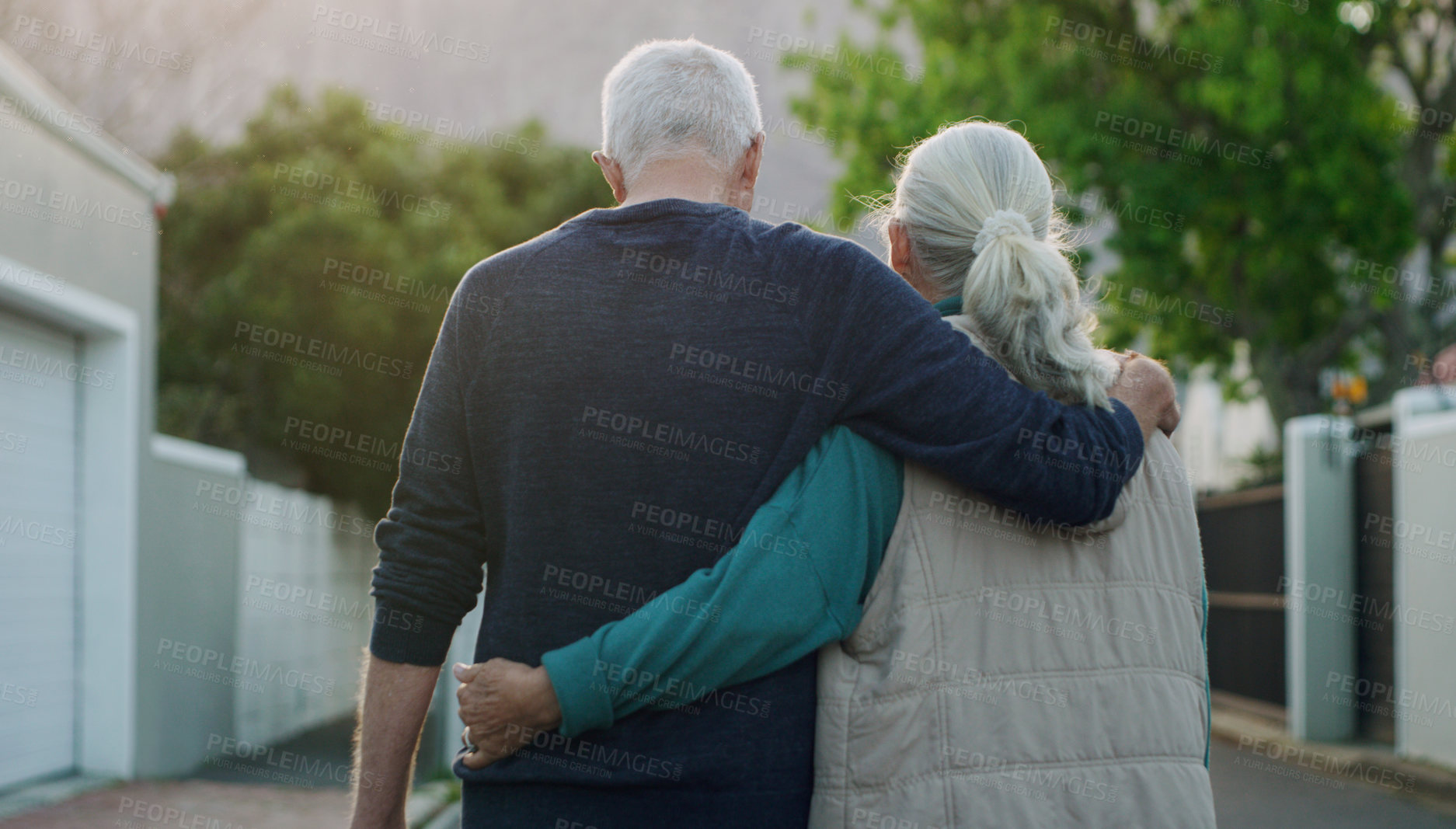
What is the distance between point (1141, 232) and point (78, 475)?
420 inches

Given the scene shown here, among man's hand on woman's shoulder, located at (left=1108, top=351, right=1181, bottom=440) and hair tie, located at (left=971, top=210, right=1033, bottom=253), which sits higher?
hair tie, located at (left=971, top=210, right=1033, bottom=253)

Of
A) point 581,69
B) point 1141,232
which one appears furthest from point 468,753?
point 581,69

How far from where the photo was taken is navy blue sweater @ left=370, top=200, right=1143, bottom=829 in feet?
5.39

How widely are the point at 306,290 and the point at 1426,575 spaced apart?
12193 mm

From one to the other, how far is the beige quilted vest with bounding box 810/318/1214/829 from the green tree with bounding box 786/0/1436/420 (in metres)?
11.4

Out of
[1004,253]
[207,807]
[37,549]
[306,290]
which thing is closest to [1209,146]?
[306,290]

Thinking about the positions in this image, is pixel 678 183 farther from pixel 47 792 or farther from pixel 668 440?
pixel 47 792

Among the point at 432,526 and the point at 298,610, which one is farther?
the point at 298,610

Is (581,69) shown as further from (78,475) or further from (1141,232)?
(78,475)

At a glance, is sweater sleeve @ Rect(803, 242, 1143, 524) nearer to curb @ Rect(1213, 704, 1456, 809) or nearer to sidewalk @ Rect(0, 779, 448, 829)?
sidewalk @ Rect(0, 779, 448, 829)

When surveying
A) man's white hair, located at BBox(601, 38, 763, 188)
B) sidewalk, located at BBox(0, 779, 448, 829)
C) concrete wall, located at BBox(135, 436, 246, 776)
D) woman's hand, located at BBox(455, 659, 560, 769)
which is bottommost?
sidewalk, located at BBox(0, 779, 448, 829)

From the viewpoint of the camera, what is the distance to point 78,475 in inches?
311

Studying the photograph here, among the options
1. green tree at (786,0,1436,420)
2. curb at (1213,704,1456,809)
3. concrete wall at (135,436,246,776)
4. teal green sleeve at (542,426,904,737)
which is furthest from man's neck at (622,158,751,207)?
green tree at (786,0,1436,420)

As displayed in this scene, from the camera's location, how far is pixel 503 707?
1640 millimetres
